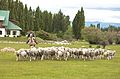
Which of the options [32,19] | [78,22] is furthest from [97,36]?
[32,19]

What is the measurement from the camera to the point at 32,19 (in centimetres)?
13138

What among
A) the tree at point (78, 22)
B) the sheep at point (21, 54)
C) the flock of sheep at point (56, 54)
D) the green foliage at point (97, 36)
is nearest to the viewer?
the sheep at point (21, 54)

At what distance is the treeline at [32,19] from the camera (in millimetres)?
126750

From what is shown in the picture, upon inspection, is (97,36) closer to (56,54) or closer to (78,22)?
(78,22)

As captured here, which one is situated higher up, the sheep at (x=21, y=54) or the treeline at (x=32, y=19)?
the treeline at (x=32, y=19)

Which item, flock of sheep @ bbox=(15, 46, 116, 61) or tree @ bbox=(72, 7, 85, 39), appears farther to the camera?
tree @ bbox=(72, 7, 85, 39)

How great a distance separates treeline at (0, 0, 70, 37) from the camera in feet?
416

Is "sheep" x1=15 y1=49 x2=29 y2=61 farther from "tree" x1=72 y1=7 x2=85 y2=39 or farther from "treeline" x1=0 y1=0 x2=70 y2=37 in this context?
"tree" x1=72 y1=7 x2=85 y2=39

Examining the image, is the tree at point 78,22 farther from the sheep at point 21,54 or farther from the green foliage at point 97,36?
the sheep at point 21,54

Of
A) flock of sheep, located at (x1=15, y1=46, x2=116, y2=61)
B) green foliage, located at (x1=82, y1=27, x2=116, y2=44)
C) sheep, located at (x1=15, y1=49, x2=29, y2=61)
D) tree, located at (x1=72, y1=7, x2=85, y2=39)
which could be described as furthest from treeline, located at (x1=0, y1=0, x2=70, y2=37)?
sheep, located at (x1=15, y1=49, x2=29, y2=61)

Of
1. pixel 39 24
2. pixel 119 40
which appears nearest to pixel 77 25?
pixel 39 24

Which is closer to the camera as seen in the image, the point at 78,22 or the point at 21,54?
the point at 21,54

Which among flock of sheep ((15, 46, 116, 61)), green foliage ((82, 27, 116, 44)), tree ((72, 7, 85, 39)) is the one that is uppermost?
tree ((72, 7, 85, 39))

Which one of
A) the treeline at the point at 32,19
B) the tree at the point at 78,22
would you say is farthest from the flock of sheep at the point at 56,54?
the tree at the point at 78,22
